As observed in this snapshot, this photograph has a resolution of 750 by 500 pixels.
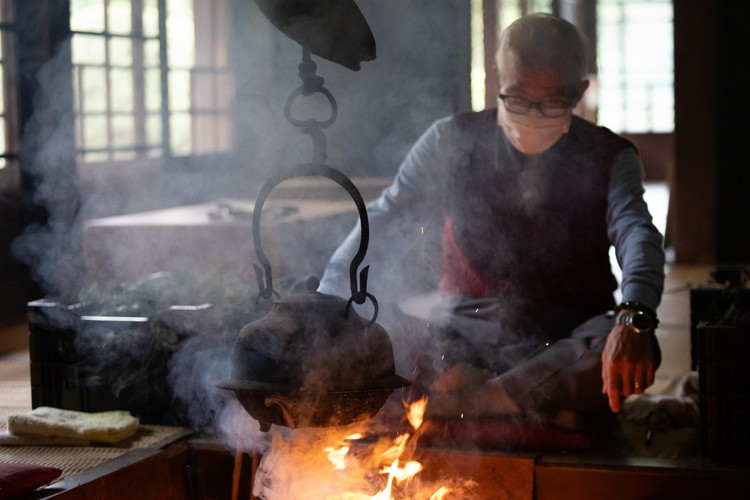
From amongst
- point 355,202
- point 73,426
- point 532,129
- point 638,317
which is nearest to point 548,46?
point 532,129

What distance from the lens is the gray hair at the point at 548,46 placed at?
2527mm

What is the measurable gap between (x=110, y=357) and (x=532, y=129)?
133 cm

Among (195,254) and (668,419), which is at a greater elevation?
(195,254)

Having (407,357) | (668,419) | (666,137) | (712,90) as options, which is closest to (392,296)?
(407,357)

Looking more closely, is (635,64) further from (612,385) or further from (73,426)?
(73,426)

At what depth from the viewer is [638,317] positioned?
202cm

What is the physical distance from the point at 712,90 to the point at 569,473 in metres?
5.26

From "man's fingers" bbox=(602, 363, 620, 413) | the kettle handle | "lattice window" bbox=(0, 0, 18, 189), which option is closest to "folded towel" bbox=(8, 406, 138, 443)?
the kettle handle

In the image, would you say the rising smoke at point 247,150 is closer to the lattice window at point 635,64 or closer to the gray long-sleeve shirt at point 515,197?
the gray long-sleeve shirt at point 515,197

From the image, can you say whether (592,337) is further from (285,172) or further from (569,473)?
(285,172)

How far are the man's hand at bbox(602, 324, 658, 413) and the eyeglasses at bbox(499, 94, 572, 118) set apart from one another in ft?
2.62

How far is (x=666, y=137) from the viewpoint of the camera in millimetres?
11727

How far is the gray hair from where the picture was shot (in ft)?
8.29

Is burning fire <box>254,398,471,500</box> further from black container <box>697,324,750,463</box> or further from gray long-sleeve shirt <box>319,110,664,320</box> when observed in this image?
black container <box>697,324,750,463</box>
